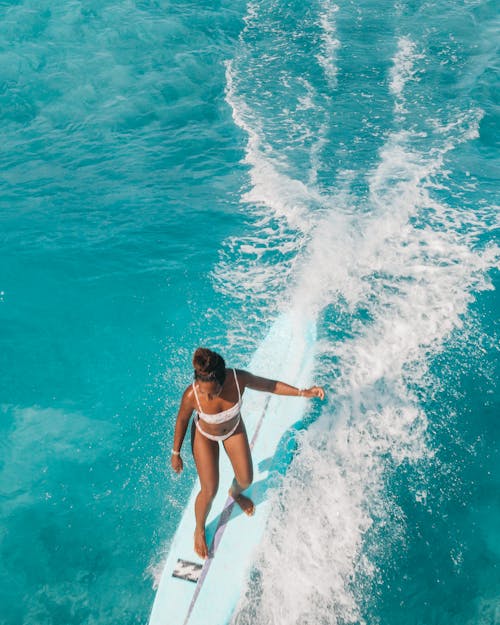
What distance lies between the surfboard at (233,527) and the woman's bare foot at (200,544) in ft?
0.26

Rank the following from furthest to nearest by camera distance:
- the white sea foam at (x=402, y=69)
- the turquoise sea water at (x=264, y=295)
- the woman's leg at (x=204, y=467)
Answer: the white sea foam at (x=402, y=69) < the turquoise sea water at (x=264, y=295) < the woman's leg at (x=204, y=467)

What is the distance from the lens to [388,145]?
12.4 meters

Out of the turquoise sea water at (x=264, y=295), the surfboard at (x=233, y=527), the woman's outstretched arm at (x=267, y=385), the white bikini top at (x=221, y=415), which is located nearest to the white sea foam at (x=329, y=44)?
the turquoise sea water at (x=264, y=295)

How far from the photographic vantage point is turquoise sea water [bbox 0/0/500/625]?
566cm

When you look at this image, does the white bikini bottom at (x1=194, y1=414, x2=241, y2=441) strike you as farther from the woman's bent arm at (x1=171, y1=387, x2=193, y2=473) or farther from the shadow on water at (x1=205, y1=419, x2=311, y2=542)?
the shadow on water at (x1=205, y1=419, x2=311, y2=542)

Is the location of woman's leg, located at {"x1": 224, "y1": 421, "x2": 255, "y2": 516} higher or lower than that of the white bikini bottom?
lower

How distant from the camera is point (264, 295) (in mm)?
8719

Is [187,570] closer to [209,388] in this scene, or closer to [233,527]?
[233,527]

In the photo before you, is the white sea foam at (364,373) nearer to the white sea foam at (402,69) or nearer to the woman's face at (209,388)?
the woman's face at (209,388)

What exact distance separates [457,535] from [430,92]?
12399 mm

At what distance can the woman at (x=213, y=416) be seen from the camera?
160 inches

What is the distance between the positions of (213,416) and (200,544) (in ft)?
6.34

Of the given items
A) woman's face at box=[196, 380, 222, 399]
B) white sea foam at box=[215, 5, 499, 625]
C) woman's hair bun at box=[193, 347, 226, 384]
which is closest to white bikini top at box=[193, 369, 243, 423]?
woman's face at box=[196, 380, 222, 399]

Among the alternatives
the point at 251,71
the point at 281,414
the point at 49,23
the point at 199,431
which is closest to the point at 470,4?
the point at 251,71
